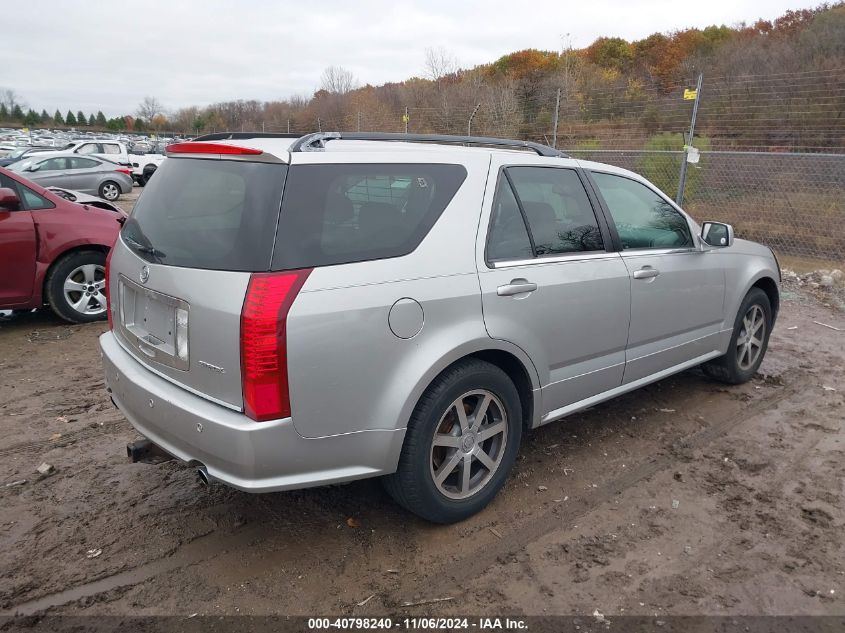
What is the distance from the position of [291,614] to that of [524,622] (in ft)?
3.02

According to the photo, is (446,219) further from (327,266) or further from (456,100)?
(456,100)

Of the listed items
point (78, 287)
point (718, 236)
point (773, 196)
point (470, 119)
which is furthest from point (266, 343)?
point (470, 119)

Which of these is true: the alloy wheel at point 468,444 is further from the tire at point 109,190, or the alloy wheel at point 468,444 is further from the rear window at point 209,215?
the tire at point 109,190

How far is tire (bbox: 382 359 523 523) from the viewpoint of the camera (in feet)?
9.23

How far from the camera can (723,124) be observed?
13023mm

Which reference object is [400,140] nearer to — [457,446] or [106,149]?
[457,446]

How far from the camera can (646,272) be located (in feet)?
12.6

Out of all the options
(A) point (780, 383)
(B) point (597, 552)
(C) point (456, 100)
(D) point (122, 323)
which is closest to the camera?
(B) point (597, 552)

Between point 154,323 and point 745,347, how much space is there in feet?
14.1

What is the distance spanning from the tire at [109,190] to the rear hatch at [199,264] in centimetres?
1718

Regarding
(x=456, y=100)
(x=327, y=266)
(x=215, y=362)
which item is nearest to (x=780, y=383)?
(x=327, y=266)

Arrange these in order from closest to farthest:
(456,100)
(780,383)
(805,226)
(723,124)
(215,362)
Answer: (215,362) < (780,383) < (805,226) < (723,124) < (456,100)

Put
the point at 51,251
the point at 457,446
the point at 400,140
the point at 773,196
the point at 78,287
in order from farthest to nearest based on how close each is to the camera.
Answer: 1. the point at 773,196
2. the point at 78,287
3. the point at 51,251
4. the point at 400,140
5. the point at 457,446

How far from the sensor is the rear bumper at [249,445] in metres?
2.45
